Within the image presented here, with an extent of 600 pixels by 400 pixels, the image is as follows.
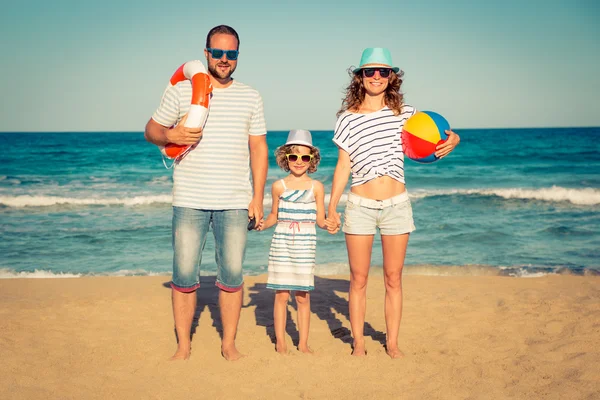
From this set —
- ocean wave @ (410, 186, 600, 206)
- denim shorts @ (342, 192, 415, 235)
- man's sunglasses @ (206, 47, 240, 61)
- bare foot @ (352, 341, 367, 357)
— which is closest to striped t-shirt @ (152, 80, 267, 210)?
man's sunglasses @ (206, 47, 240, 61)

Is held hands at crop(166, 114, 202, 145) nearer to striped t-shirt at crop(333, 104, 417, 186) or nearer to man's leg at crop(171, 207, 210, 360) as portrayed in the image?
man's leg at crop(171, 207, 210, 360)

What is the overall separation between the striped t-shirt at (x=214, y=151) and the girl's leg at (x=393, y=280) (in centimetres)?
124

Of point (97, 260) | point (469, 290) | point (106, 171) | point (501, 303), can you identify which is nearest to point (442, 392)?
point (501, 303)

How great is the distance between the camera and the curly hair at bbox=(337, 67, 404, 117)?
4.39 metres

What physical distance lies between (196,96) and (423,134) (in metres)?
1.64

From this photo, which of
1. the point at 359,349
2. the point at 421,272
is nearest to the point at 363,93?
the point at 359,349

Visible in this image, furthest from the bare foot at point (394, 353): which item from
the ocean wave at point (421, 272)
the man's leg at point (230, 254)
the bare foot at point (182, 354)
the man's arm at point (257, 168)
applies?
the ocean wave at point (421, 272)

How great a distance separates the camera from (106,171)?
2731 centimetres

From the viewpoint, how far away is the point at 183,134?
3.95 meters

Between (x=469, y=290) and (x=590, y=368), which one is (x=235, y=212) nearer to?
(x=590, y=368)

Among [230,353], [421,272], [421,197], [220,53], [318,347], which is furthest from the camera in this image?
[421,197]

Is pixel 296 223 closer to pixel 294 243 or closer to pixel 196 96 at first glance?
pixel 294 243

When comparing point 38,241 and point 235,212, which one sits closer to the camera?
point 235,212

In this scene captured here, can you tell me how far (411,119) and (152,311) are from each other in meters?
3.61
